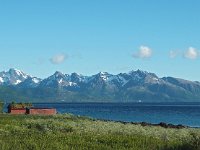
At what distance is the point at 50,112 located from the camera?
117 meters

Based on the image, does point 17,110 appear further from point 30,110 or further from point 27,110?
point 30,110

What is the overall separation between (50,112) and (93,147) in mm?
79303

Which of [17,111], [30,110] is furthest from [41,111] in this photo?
[17,111]

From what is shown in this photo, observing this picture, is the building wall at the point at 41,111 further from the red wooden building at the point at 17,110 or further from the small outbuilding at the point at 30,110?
the red wooden building at the point at 17,110

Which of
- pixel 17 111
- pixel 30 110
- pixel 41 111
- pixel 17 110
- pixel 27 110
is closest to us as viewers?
pixel 30 110

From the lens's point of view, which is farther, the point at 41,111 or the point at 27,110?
the point at 41,111

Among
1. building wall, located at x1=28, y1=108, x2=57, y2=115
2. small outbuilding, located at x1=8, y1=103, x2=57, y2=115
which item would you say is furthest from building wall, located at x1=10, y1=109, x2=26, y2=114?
building wall, located at x1=28, y1=108, x2=57, y2=115

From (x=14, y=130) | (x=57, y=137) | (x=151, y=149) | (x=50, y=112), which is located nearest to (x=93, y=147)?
(x=151, y=149)

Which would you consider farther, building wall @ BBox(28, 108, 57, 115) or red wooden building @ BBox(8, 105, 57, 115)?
red wooden building @ BBox(8, 105, 57, 115)

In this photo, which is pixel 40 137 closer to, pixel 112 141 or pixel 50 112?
pixel 112 141

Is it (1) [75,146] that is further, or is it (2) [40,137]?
(2) [40,137]

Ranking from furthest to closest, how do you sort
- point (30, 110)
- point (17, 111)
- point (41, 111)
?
point (17, 111), point (41, 111), point (30, 110)

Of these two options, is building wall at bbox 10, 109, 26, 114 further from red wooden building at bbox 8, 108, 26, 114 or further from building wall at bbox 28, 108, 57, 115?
building wall at bbox 28, 108, 57, 115

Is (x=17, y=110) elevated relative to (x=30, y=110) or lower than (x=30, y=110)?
elevated
